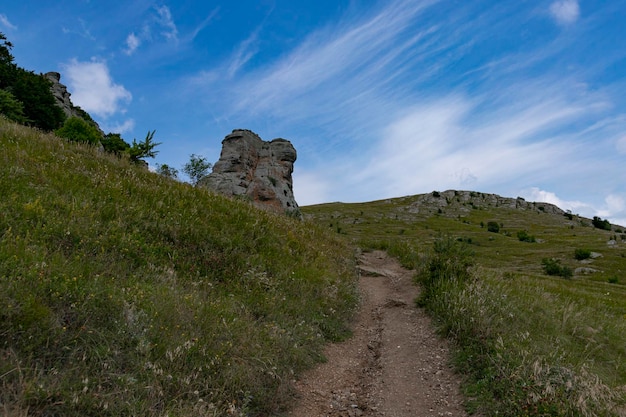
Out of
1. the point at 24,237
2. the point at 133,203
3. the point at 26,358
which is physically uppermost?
the point at 133,203

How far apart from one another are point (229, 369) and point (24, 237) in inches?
164

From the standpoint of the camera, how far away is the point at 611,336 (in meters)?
10.1

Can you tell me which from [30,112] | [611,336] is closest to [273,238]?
[611,336]

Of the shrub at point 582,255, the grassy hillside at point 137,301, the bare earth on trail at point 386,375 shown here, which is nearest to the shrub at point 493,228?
the shrub at point 582,255

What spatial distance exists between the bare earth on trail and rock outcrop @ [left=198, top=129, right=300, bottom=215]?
69.8 ft

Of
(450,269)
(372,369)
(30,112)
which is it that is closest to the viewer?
(372,369)

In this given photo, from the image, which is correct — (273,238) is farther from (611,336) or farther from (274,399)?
(611,336)

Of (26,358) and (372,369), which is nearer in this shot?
(26,358)

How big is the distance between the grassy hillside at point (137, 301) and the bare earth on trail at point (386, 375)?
1.59ft

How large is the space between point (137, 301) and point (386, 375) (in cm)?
486

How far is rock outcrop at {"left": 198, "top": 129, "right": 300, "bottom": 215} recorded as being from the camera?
109 ft

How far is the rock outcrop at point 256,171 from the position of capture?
33344 mm

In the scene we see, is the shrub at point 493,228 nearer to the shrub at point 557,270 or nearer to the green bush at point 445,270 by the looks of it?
the shrub at point 557,270

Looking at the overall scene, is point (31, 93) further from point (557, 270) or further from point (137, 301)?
point (557, 270)
